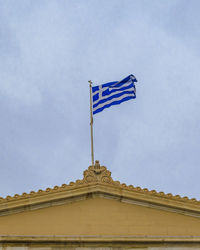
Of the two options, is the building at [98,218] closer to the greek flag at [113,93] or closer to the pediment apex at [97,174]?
the pediment apex at [97,174]

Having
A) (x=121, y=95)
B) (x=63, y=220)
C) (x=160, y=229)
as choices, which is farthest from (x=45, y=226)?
(x=121, y=95)

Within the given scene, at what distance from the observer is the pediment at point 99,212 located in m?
24.7

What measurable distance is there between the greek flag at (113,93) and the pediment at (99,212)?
490 centimetres

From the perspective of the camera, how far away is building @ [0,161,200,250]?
79.2 feet

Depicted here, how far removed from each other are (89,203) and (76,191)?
2.24 feet

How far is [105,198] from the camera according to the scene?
25969 millimetres

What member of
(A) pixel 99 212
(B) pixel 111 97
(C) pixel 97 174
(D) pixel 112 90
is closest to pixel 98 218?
(A) pixel 99 212

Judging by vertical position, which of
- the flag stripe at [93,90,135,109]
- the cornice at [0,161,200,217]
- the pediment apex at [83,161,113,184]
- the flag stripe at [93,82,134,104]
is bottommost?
the cornice at [0,161,200,217]

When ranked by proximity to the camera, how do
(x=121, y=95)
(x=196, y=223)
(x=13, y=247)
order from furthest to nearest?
(x=121, y=95) → (x=196, y=223) → (x=13, y=247)

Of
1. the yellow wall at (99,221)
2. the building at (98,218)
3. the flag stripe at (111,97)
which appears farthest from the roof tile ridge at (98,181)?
the flag stripe at (111,97)

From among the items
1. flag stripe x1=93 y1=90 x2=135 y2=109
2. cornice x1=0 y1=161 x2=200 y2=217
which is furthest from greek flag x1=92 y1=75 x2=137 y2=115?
cornice x1=0 y1=161 x2=200 y2=217

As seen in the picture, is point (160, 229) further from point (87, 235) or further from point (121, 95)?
point (121, 95)

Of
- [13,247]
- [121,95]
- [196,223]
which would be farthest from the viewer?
[121,95]

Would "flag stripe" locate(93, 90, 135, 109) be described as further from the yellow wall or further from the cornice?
the yellow wall
